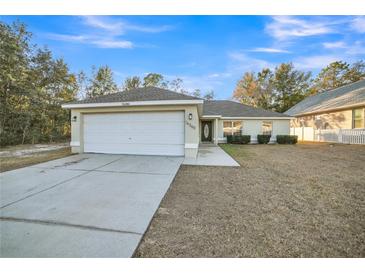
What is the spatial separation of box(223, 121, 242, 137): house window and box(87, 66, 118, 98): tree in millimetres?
18444

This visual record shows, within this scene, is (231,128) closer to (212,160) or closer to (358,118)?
(212,160)

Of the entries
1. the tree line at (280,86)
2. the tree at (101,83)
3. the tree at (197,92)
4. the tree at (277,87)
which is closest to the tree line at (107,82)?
the tree at (101,83)

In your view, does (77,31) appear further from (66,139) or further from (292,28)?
(66,139)

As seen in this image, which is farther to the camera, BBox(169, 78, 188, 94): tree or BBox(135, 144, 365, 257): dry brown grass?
BBox(169, 78, 188, 94): tree

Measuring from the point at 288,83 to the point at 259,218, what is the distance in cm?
3490

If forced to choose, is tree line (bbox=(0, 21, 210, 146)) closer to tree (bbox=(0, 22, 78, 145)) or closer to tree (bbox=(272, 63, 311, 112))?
tree (bbox=(0, 22, 78, 145))

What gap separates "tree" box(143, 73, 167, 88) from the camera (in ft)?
97.9

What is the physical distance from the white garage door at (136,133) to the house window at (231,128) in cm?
910

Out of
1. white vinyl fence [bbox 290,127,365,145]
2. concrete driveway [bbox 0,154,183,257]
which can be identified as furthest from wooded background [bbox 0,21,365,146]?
white vinyl fence [bbox 290,127,365,145]

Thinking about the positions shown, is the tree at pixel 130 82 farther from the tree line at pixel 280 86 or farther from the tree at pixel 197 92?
the tree line at pixel 280 86

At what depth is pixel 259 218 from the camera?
2.92 meters

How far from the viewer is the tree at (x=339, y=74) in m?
25.9

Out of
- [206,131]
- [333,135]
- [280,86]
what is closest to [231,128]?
[206,131]
